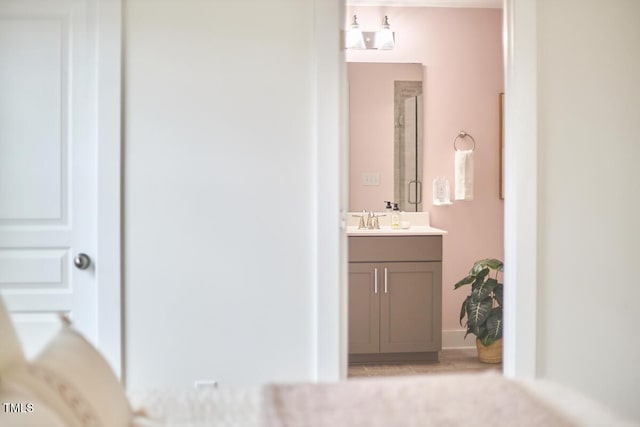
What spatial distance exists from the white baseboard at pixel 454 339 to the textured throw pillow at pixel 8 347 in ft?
12.2

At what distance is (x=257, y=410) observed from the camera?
1.51m

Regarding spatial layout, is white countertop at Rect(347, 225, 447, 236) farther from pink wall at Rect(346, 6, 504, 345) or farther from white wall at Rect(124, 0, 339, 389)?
white wall at Rect(124, 0, 339, 389)

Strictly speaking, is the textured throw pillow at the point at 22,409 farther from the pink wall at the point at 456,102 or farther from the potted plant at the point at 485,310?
the pink wall at the point at 456,102

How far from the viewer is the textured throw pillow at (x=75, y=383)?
1159mm

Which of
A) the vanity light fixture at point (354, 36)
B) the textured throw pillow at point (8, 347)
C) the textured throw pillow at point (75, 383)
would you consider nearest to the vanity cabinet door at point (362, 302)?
the vanity light fixture at point (354, 36)

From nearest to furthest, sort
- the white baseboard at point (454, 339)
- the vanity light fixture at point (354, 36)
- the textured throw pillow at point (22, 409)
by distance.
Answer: the textured throw pillow at point (22, 409) < the vanity light fixture at point (354, 36) < the white baseboard at point (454, 339)

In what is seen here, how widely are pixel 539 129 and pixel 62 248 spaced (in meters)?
2.12

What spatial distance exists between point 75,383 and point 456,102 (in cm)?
383

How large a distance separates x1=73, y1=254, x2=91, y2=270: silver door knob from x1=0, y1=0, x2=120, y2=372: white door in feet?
0.05

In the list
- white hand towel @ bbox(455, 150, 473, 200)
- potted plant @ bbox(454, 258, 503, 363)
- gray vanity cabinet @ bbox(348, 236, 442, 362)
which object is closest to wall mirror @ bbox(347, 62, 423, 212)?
white hand towel @ bbox(455, 150, 473, 200)

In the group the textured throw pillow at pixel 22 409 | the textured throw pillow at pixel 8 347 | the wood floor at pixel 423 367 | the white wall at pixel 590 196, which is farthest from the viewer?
the wood floor at pixel 423 367

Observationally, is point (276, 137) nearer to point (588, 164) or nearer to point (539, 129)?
point (539, 129)

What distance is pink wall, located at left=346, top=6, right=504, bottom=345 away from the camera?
4.56 metres

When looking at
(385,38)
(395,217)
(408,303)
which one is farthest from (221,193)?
(385,38)
